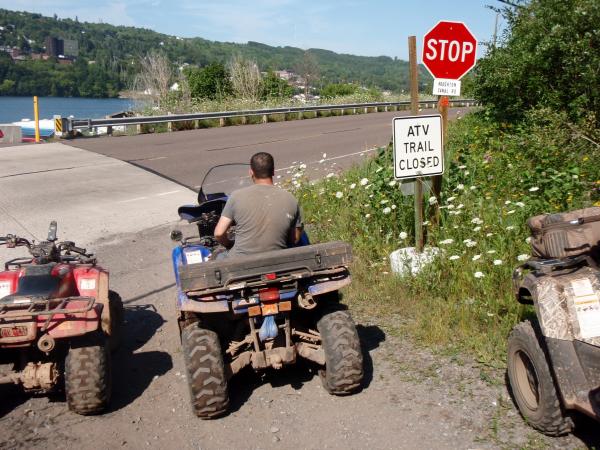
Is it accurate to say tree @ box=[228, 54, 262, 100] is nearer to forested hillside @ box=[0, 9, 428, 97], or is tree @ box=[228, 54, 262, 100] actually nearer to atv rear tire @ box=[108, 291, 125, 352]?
forested hillside @ box=[0, 9, 428, 97]

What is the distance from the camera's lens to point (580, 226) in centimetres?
411

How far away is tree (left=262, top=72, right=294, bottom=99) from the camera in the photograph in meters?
37.8

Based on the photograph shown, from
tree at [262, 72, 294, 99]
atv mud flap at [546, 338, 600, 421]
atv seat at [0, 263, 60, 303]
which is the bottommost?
atv mud flap at [546, 338, 600, 421]

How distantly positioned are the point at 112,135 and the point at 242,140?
5.36m

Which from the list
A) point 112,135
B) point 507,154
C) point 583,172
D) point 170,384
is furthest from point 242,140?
point 170,384

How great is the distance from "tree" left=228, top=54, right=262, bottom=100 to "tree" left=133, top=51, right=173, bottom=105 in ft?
14.4

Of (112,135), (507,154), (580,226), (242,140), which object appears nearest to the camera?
(580,226)

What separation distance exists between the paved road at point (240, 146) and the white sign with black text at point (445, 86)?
21.4 feet

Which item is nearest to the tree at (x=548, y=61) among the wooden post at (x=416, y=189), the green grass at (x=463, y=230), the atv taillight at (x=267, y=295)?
the green grass at (x=463, y=230)

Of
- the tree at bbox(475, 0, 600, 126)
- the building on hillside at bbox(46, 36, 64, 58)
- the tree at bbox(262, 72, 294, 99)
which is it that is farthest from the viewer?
the building on hillside at bbox(46, 36, 64, 58)

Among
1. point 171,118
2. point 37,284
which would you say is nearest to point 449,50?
point 37,284

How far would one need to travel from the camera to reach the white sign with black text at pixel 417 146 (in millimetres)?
6762

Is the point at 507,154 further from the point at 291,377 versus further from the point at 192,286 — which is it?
the point at 192,286

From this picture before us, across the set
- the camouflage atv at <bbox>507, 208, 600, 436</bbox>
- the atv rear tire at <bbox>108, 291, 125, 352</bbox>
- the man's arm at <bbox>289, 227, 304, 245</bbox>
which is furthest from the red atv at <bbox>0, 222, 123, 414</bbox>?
the camouflage atv at <bbox>507, 208, 600, 436</bbox>
